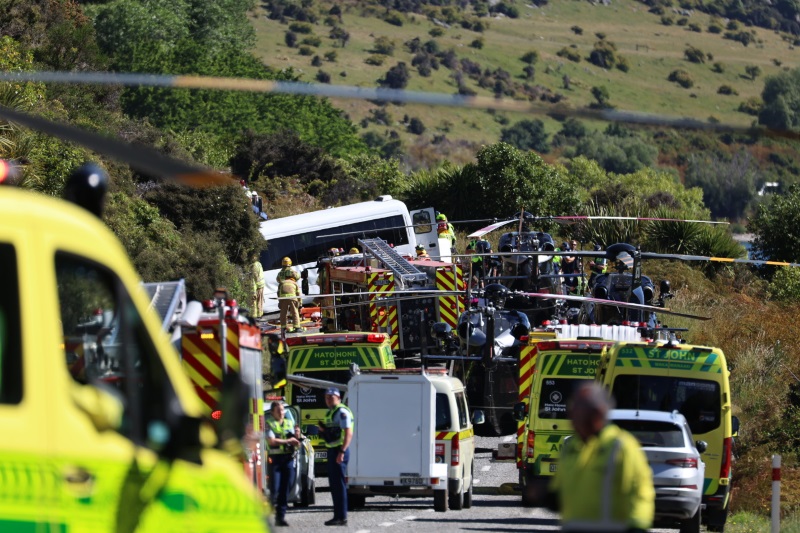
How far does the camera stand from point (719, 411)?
1748cm

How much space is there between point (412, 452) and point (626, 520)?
1180 centimetres

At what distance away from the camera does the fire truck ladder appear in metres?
30.2

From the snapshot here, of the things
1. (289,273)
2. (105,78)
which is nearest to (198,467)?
(105,78)

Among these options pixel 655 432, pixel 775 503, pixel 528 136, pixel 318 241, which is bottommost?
pixel 775 503

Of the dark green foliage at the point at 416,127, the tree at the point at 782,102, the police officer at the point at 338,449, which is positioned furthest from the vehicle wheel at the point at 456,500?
the dark green foliage at the point at 416,127

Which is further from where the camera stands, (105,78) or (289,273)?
(289,273)

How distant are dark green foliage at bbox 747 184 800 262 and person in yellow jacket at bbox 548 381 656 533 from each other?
45.9 metres

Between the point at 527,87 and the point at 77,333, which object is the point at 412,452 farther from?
the point at 527,87

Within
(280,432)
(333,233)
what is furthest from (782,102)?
(280,432)

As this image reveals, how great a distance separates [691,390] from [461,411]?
3141 millimetres

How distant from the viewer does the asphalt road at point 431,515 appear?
16.6 m

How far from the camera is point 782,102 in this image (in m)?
119

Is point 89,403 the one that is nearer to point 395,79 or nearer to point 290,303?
point 290,303

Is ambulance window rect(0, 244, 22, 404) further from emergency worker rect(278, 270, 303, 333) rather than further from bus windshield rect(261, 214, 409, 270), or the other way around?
bus windshield rect(261, 214, 409, 270)
